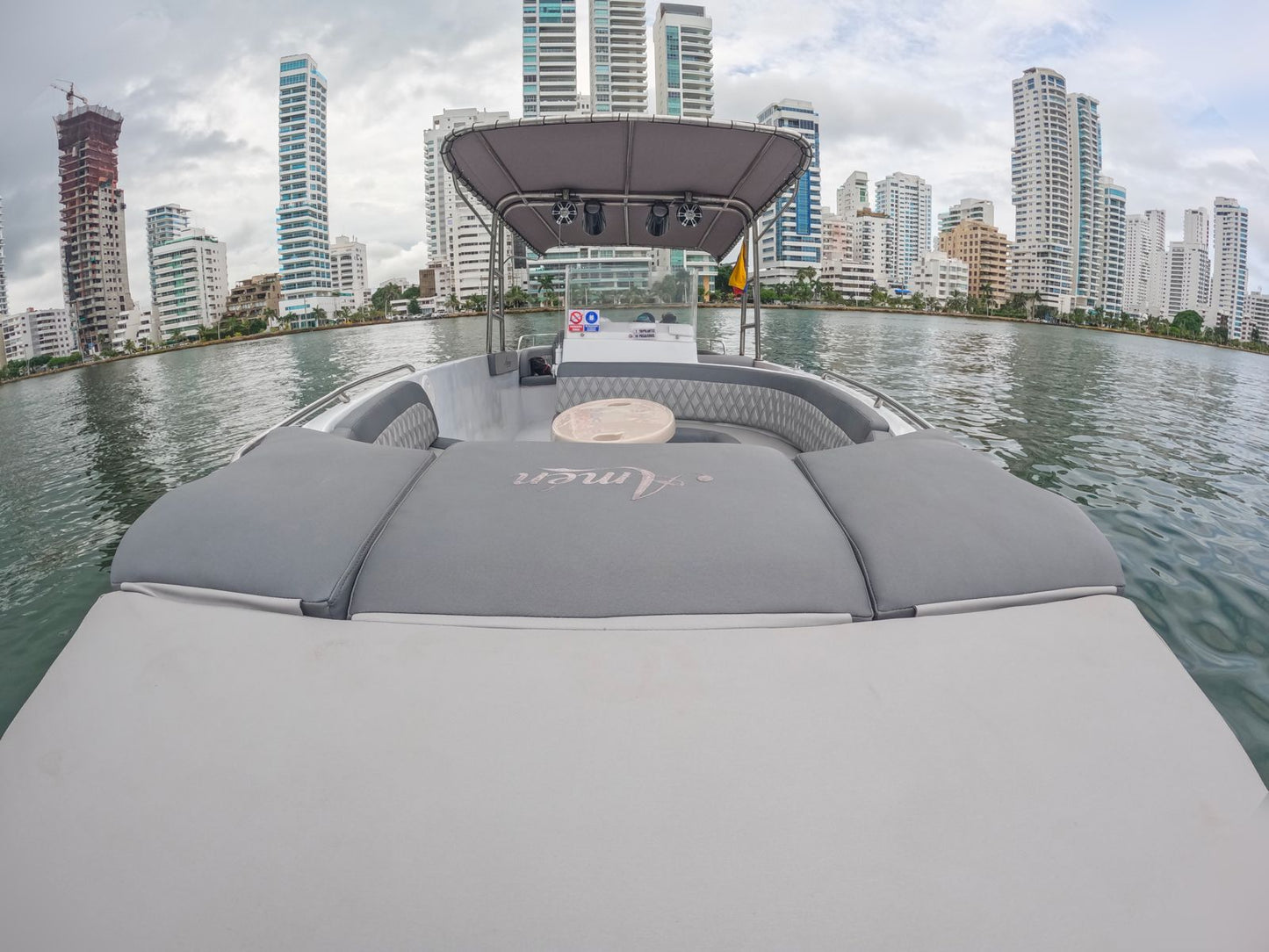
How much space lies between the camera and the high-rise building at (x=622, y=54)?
248ft

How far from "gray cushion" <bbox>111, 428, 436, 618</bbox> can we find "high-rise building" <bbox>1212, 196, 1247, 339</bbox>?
120438 mm

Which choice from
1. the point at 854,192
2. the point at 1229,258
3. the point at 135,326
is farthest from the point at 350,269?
the point at 1229,258

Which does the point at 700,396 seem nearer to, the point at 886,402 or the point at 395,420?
the point at 886,402

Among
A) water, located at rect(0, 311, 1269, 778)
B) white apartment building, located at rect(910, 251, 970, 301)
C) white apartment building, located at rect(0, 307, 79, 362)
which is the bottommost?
water, located at rect(0, 311, 1269, 778)

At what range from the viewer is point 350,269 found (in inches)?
4200

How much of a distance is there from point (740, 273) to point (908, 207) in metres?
170

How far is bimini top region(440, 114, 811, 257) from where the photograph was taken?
12.9ft

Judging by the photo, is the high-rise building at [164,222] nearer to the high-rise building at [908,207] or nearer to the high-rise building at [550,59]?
the high-rise building at [550,59]

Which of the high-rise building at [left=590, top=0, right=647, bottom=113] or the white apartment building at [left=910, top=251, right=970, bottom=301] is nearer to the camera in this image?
the high-rise building at [left=590, top=0, right=647, bottom=113]

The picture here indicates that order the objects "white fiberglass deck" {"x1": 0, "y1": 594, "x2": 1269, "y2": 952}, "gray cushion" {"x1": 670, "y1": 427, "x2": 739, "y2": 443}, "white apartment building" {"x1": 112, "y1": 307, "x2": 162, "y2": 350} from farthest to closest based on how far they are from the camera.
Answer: "white apartment building" {"x1": 112, "y1": 307, "x2": 162, "y2": 350} → "gray cushion" {"x1": 670, "y1": 427, "x2": 739, "y2": 443} → "white fiberglass deck" {"x1": 0, "y1": 594, "x2": 1269, "y2": 952}

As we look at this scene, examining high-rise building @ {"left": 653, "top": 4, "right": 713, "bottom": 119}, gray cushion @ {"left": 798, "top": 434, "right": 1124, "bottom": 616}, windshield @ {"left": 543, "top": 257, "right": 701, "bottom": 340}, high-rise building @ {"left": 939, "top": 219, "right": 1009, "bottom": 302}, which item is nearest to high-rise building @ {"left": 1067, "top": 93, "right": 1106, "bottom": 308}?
high-rise building @ {"left": 939, "top": 219, "right": 1009, "bottom": 302}

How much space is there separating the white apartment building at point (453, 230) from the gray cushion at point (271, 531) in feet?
205

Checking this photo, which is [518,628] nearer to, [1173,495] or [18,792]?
[18,792]

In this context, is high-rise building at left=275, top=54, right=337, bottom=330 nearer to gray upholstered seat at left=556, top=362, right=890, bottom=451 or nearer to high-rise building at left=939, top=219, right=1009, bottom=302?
gray upholstered seat at left=556, top=362, right=890, bottom=451
